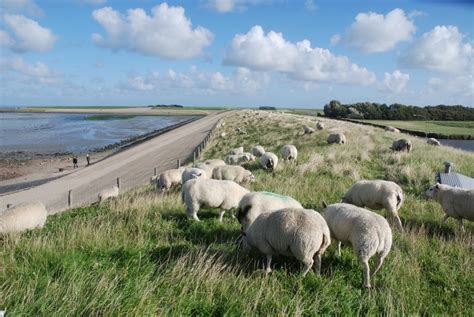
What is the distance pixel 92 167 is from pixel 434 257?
36514 mm

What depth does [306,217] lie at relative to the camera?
621 cm

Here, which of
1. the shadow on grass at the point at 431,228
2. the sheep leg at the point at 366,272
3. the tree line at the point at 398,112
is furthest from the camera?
the tree line at the point at 398,112

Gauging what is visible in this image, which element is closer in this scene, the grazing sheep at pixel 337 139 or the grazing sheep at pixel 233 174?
the grazing sheep at pixel 233 174

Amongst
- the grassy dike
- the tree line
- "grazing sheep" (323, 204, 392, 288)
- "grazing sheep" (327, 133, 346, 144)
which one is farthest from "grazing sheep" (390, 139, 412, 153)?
the tree line

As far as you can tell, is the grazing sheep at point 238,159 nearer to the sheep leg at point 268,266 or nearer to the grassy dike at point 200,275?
the grassy dike at point 200,275

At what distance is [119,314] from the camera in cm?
439

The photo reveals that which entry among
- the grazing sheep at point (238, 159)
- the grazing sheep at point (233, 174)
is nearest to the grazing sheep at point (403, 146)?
the grazing sheep at point (238, 159)

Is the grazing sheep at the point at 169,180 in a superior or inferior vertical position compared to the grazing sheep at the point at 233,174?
inferior

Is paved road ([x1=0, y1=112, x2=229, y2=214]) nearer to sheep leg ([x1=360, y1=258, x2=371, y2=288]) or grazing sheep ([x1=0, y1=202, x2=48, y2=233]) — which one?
grazing sheep ([x1=0, y1=202, x2=48, y2=233])

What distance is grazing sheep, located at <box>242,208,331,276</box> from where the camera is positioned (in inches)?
235

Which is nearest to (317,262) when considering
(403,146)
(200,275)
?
(200,275)

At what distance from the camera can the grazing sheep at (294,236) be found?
598 centimetres

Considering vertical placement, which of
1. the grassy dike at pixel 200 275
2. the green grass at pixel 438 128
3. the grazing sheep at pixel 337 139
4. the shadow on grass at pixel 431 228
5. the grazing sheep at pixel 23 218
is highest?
the grazing sheep at pixel 337 139

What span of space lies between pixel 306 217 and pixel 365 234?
1.06 m
